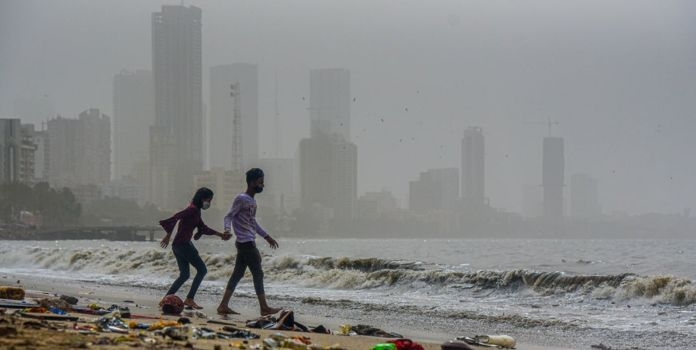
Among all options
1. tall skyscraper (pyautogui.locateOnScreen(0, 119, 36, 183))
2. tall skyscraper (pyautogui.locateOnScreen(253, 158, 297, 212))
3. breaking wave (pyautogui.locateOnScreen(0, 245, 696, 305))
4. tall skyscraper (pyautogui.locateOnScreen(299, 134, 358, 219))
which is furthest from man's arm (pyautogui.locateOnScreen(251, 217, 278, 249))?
tall skyscraper (pyautogui.locateOnScreen(0, 119, 36, 183))

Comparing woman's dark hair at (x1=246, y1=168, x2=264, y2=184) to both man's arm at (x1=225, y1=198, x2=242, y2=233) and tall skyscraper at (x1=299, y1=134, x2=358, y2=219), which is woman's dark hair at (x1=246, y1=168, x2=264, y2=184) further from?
tall skyscraper at (x1=299, y1=134, x2=358, y2=219)

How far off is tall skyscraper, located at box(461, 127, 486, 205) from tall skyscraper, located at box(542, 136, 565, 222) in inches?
→ 419

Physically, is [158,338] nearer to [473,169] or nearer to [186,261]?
[186,261]

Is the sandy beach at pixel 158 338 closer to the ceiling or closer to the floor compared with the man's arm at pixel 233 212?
closer to the floor

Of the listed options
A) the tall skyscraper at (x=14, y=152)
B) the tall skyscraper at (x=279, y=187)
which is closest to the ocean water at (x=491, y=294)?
the tall skyscraper at (x=279, y=187)

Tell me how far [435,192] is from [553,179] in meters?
24.0

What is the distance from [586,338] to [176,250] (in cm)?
546

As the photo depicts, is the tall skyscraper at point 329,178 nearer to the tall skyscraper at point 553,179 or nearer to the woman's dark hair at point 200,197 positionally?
the tall skyscraper at point 553,179

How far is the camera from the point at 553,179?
556 feet

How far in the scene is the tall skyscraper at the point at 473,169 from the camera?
543 ft

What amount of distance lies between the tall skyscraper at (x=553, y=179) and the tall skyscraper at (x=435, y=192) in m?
15.0

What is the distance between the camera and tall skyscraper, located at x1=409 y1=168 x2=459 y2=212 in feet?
515

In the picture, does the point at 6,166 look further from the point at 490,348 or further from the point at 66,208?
the point at 490,348

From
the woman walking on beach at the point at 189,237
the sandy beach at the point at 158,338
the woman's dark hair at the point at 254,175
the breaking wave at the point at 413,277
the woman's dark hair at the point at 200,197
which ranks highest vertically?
the woman's dark hair at the point at 254,175
